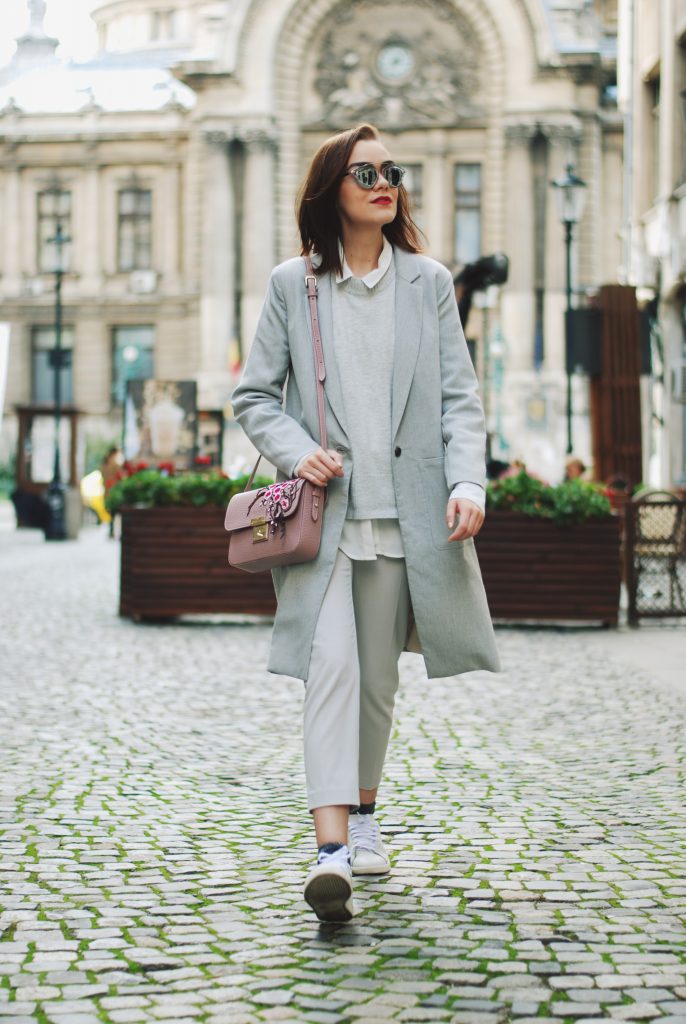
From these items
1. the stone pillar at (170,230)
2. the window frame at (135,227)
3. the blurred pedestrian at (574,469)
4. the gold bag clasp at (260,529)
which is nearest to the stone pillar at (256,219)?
the stone pillar at (170,230)

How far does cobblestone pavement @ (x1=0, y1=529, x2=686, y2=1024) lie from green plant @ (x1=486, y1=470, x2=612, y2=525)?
321 centimetres

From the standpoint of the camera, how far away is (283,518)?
14.1 feet

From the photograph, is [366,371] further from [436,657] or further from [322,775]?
[322,775]

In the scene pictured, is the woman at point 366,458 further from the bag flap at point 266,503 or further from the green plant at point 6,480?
the green plant at point 6,480

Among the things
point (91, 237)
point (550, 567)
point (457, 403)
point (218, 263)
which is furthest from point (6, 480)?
point (457, 403)

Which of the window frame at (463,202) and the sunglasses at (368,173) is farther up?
the window frame at (463,202)

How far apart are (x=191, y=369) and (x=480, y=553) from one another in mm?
42942

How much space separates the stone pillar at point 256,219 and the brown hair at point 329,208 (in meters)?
43.9

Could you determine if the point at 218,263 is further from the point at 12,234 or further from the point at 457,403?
the point at 457,403

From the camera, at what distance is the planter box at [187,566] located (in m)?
12.7

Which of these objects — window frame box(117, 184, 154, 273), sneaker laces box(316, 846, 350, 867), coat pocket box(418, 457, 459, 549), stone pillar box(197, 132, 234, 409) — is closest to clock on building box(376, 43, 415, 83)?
stone pillar box(197, 132, 234, 409)

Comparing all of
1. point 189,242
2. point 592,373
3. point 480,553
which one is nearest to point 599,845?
point 480,553

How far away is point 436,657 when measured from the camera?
4469 millimetres

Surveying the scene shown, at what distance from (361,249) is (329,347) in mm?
310
